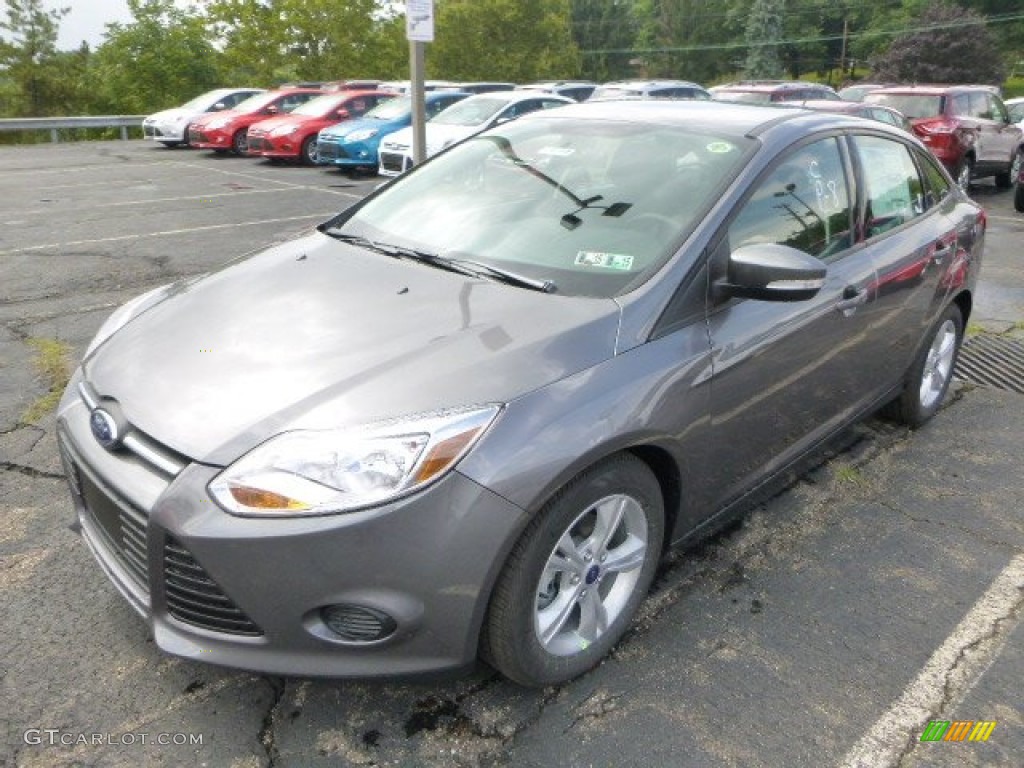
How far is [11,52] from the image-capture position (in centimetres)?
5075

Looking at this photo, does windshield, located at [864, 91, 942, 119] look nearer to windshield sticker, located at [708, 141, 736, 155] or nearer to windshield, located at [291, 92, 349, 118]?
windshield, located at [291, 92, 349, 118]

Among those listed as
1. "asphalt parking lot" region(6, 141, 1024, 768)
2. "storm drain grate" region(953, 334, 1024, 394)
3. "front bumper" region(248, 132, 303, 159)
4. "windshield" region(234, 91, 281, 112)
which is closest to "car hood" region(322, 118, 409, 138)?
"front bumper" region(248, 132, 303, 159)

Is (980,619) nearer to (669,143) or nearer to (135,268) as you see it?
(669,143)

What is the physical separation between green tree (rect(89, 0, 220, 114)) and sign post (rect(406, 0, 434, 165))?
115 ft

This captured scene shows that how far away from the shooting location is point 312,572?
196 centimetres

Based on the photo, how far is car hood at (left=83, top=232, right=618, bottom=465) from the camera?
6.92ft

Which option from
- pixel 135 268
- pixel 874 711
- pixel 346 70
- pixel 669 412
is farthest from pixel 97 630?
pixel 346 70

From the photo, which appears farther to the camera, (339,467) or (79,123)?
(79,123)

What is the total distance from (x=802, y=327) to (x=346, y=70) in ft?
132

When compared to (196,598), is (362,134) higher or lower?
higher

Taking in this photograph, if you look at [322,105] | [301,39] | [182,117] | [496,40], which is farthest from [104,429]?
[496,40]

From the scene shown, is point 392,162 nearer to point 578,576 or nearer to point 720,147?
point 720,147

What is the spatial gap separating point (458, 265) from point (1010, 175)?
14.3 m

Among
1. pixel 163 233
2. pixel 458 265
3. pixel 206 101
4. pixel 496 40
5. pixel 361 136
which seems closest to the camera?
pixel 458 265
